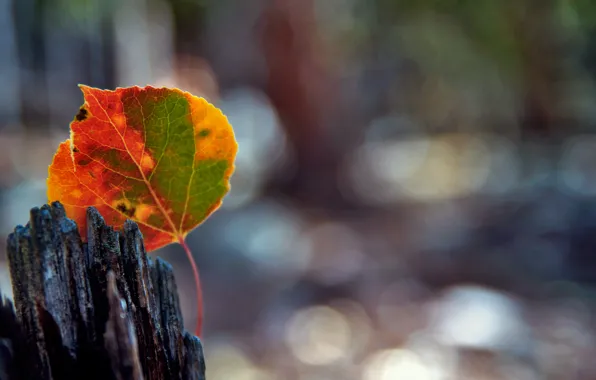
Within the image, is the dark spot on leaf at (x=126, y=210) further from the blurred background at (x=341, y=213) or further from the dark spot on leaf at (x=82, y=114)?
the blurred background at (x=341, y=213)

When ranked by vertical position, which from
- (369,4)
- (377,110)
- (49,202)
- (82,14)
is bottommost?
(49,202)

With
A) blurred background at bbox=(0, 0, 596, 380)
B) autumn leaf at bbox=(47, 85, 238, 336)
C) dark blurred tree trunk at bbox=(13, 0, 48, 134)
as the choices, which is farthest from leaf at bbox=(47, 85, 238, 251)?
dark blurred tree trunk at bbox=(13, 0, 48, 134)

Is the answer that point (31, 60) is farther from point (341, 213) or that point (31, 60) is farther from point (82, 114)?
point (82, 114)

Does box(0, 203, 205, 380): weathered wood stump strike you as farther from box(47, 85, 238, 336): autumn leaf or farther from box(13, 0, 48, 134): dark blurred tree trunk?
box(13, 0, 48, 134): dark blurred tree trunk

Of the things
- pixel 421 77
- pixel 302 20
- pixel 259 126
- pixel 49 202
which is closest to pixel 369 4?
pixel 259 126

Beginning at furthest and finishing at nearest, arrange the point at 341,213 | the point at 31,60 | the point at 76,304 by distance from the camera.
A: the point at 31,60 < the point at 341,213 < the point at 76,304

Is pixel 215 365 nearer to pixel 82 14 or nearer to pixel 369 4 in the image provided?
pixel 82 14

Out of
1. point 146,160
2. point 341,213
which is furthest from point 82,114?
point 341,213
